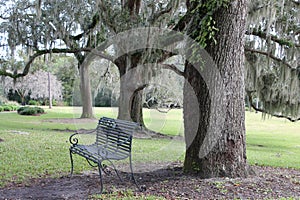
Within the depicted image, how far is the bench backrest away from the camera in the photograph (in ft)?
11.7

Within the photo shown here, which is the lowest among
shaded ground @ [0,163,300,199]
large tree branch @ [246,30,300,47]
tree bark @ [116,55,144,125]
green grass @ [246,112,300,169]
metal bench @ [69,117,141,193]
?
green grass @ [246,112,300,169]

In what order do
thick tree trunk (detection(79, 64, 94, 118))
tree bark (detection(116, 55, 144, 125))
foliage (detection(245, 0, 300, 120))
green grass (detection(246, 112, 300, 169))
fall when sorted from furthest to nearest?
thick tree trunk (detection(79, 64, 94, 118)) → tree bark (detection(116, 55, 144, 125)) → foliage (detection(245, 0, 300, 120)) → green grass (detection(246, 112, 300, 169))

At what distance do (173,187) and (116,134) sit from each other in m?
0.99

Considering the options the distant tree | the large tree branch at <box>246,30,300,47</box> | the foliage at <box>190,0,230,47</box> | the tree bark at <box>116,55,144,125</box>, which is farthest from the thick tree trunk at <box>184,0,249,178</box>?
the distant tree

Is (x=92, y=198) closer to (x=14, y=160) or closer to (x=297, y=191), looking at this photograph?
(x=297, y=191)

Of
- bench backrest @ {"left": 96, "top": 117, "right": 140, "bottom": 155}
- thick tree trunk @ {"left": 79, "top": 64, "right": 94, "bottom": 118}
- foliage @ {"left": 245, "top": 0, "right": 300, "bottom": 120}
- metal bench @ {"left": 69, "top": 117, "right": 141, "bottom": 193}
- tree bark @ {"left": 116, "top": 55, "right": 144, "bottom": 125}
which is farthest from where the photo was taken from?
thick tree trunk @ {"left": 79, "top": 64, "right": 94, "bottom": 118}

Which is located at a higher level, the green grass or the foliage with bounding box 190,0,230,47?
the foliage with bounding box 190,0,230,47

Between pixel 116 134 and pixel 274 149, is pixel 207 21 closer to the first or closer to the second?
pixel 116 134

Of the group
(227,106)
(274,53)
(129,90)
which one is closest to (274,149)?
(274,53)

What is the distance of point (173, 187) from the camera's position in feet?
10.8

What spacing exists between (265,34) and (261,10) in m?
1.54

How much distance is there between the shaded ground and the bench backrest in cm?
42

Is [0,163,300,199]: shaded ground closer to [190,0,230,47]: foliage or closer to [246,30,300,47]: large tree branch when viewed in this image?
[190,0,230,47]: foliage

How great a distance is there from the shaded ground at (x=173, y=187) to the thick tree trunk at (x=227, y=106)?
0.16 metres
